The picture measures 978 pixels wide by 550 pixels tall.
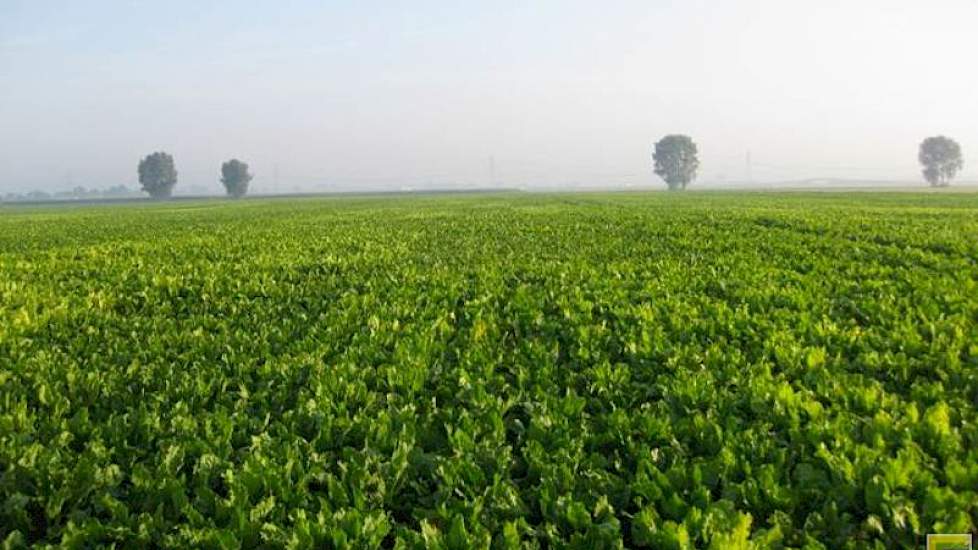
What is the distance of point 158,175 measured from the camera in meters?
167

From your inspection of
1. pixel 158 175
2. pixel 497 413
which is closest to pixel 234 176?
pixel 158 175

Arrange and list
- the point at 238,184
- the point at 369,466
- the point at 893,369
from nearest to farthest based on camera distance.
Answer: the point at 369,466
the point at 893,369
the point at 238,184

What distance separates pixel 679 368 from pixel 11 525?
5315 millimetres

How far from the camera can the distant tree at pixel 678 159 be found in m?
173

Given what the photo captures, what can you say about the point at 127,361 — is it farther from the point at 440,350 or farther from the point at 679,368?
the point at 679,368

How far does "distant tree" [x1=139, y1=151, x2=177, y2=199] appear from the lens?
166 meters

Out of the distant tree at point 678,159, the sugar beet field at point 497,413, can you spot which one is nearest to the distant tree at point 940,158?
the distant tree at point 678,159

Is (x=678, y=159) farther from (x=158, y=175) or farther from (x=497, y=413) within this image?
(x=497, y=413)

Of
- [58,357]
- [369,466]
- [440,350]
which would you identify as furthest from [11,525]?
[440,350]

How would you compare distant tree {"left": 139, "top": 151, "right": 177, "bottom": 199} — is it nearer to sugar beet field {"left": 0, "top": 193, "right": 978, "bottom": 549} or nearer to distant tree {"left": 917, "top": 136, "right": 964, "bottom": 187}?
sugar beet field {"left": 0, "top": 193, "right": 978, "bottom": 549}

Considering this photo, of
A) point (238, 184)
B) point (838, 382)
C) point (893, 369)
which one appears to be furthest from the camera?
point (238, 184)

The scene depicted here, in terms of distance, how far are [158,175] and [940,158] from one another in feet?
754

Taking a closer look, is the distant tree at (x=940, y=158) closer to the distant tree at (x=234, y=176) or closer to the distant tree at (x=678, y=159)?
the distant tree at (x=678, y=159)

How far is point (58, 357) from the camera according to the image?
6230 mm
